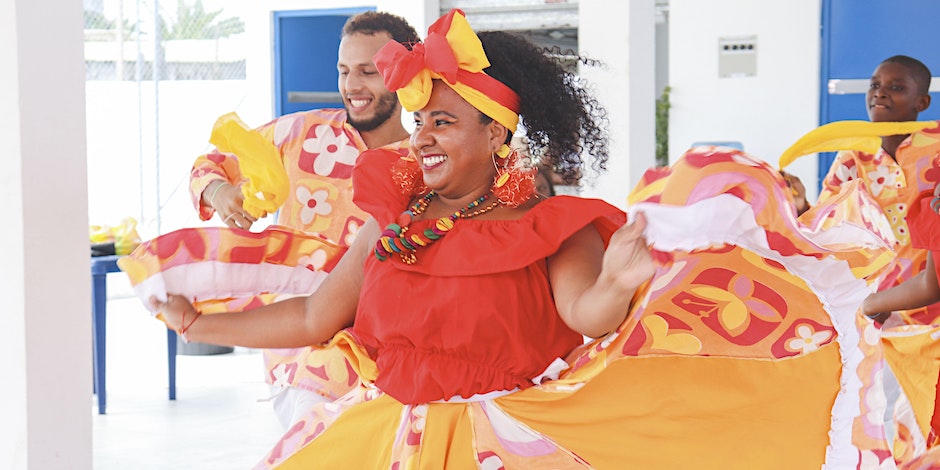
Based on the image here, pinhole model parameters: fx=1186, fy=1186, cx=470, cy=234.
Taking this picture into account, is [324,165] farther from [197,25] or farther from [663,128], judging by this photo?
[197,25]

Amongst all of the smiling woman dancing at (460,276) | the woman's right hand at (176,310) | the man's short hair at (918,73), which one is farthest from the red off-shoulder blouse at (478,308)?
the man's short hair at (918,73)

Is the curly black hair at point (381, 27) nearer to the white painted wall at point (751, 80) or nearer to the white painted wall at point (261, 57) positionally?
the white painted wall at point (751, 80)

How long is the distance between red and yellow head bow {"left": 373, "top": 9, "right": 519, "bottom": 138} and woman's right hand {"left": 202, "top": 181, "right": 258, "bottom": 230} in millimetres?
1011

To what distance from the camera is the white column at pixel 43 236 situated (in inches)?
110

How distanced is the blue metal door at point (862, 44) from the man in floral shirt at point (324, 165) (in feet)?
18.7

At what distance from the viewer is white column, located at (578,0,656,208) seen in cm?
634

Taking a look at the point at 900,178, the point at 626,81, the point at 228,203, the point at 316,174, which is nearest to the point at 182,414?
the point at 626,81

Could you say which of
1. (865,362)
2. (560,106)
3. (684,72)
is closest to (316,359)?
(560,106)

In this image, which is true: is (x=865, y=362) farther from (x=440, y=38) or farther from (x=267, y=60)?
(x=267, y=60)

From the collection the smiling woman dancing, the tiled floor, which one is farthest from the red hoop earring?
the tiled floor

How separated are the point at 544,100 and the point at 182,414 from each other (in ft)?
14.8

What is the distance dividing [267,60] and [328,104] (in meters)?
0.89

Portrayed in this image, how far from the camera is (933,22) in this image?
8273mm

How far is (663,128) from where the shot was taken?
30.3 ft
